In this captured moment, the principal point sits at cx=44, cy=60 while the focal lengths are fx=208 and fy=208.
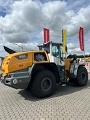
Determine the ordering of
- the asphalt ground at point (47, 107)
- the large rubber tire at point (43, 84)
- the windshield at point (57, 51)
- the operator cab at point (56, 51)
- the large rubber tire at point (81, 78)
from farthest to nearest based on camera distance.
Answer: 1. the large rubber tire at point (81, 78)
2. the windshield at point (57, 51)
3. the operator cab at point (56, 51)
4. the large rubber tire at point (43, 84)
5. the asphalt ground at point (47, 107)

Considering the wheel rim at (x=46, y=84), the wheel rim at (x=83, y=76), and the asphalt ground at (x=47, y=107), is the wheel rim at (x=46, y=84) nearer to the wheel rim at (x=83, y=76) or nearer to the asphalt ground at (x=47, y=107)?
the asphalt ground at (x=47, y=107)

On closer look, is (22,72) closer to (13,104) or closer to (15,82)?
(15,82)

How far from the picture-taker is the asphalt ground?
6148 millimetres

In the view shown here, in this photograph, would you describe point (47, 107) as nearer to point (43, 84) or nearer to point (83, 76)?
point (43, 84)

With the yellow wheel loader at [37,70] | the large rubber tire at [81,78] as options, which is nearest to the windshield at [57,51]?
the yellow wheel loader at [37,70]

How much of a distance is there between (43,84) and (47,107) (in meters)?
1.95

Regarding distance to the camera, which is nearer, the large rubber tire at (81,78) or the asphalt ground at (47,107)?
the asphalt ground at (47,107)

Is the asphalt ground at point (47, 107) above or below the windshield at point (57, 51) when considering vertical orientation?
below

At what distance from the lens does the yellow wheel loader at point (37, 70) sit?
8531 millimetres

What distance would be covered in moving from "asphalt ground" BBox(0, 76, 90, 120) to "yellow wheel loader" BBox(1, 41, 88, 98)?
0.52 meters

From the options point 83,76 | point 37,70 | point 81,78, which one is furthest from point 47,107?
point 83,76

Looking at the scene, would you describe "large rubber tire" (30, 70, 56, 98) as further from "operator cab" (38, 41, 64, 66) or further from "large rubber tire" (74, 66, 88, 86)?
"large rubber tire" (74, 66, 88, 86)

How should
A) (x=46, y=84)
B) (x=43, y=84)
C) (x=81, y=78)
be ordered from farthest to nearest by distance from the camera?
(x=81, y=78) < (x=46, y=84) < (x=43, y=84)

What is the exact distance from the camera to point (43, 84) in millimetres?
9000
